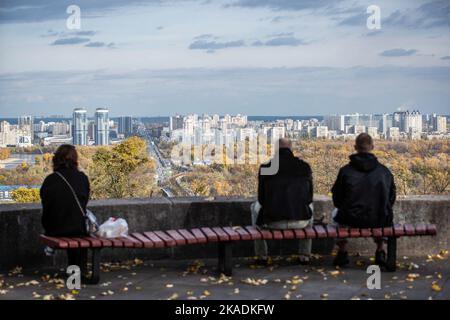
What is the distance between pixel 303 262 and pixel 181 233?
4.18 ft

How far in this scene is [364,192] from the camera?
25.0ft

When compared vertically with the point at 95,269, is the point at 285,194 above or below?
above

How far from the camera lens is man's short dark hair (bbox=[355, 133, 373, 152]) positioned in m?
7.72

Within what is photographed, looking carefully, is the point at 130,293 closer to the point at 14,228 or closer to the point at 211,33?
the point at 14,228

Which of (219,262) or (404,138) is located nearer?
(219,262)

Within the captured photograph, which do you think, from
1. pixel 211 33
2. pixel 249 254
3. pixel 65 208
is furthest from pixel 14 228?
pixel 211 33

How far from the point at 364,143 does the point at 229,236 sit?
1.56m

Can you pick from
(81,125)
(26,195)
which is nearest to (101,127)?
(81,125)

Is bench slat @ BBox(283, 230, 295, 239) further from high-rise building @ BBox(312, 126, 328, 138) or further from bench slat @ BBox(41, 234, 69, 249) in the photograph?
high-rise building @ BBox(312, 126, 328, 138)

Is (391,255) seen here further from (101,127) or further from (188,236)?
(101,127)

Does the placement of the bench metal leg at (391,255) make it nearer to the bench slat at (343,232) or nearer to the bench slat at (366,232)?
the bench slat at (366,232)

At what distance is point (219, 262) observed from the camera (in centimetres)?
756

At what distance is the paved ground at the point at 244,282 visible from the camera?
670 centimetres

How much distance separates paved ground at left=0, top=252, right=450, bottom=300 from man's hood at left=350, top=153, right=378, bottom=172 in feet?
3.14
